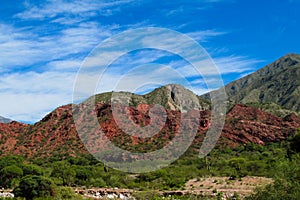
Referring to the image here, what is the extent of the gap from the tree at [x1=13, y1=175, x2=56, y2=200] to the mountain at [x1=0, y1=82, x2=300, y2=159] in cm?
2748

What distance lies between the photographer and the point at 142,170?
176ft

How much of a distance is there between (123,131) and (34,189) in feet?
124

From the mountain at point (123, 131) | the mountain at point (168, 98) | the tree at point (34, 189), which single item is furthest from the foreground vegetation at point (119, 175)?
the mountain at point (168, 98)

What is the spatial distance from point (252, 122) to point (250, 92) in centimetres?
11020

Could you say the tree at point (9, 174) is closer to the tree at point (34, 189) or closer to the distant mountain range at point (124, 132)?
the tree at point (34, 189)

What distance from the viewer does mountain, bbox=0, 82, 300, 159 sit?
69.9 m

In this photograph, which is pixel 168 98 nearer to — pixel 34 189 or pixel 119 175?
pixel 119 175

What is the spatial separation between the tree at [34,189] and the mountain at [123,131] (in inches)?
1082

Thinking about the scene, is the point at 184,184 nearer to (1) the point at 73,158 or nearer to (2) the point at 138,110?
(1) the point at 73,158

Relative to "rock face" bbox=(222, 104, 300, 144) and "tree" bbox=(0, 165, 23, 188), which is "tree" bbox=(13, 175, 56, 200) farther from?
"rock face" bbox=(222, 104, 300, 144)

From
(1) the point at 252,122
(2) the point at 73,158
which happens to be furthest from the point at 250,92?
(2) the point at 73,158

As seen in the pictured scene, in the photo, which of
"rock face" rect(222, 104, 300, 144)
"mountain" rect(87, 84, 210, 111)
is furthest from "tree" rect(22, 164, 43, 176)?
"mountain" rect(87, 84, 210, 111)

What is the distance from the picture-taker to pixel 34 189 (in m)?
35.8

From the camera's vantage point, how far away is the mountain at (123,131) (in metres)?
69.9
